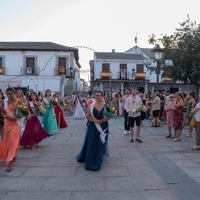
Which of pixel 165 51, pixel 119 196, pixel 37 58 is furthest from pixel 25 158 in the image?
pixel 37 58

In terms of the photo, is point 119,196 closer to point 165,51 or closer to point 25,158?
point 25,158

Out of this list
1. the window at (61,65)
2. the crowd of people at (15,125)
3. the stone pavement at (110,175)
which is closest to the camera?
the stone pavement at (110,175)

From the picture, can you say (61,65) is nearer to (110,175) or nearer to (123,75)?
(123,75)

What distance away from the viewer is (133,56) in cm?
5284

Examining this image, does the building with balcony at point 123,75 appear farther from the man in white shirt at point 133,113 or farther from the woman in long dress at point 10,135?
the woman in long dress at point 10,135

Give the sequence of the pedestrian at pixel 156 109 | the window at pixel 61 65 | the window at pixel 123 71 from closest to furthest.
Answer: the pedestrian at pixel 156 109 < the window at pixel 61 65 < the window at pixel 123 71

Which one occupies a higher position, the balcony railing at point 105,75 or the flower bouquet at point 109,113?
the balcony railing at point 105,75

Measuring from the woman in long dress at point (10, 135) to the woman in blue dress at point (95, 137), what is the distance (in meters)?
1.38

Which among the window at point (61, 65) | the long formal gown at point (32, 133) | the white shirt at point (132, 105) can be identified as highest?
the window at point (61, 65)

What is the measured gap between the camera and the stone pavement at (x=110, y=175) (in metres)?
5.36

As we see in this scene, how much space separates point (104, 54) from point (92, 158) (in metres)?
46.7

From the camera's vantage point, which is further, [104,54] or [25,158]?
[104,54]

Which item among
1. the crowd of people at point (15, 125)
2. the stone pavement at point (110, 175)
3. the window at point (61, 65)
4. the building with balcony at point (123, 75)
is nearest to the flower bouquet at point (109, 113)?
the stone pavement at point (110, 175)

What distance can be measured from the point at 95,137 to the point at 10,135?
1648 millimetres
